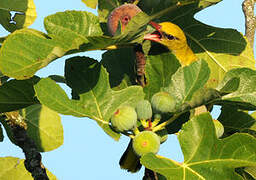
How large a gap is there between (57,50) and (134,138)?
0.39 metres

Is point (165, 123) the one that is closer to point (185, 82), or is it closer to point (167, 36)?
point (185, 82)

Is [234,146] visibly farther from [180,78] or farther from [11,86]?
[11,86]

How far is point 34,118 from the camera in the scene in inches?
91.8

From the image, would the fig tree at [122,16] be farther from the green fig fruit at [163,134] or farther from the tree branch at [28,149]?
the tree branch at [28,149]

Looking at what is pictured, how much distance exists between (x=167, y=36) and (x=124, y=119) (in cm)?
37

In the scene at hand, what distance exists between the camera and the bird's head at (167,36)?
1.61m

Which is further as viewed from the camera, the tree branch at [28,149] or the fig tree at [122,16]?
the tree branch at [28,149]

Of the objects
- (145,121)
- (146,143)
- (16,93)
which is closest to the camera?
(146,143)

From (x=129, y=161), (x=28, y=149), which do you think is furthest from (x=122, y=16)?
(x=28, y=149)

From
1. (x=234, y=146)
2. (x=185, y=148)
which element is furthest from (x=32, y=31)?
(x=234, y=146)

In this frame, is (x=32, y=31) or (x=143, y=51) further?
(x=143, y=51)

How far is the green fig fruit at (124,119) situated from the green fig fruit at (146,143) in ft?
0.15

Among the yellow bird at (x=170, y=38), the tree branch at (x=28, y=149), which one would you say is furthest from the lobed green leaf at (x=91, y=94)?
the tree branch at (x=28, y=149)

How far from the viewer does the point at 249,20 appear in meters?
2.43
